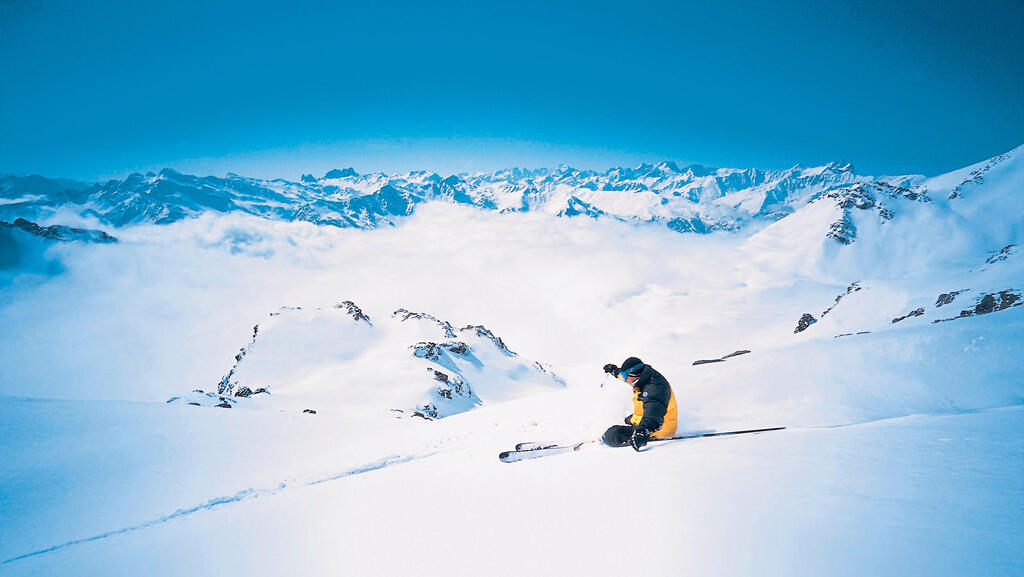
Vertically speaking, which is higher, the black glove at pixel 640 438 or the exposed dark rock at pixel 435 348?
the exposed dark rock at pixel 435 348

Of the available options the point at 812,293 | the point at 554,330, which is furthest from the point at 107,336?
the point at 812,293

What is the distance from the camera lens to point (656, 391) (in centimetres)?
670

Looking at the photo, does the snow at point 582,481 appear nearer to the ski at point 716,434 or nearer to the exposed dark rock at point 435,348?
the ski at point 716,434

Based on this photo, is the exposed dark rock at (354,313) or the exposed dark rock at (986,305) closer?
the exposed dark rock at (986,305)

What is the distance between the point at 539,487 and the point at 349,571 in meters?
2.54

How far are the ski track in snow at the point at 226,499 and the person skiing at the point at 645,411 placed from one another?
16.0 feet

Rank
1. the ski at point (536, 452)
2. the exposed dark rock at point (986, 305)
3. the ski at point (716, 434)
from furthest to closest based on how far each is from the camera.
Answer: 1. the exposed dark rock at point (986, 305)
2. the ski at point (536, 452)
3. the ski at point (716, 434)

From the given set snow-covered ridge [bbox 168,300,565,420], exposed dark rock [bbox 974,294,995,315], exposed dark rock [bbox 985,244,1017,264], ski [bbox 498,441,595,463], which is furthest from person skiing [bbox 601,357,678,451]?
exposed dark rock [bbox 985,244,1017,264]

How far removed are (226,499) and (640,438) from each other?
8.37 metres

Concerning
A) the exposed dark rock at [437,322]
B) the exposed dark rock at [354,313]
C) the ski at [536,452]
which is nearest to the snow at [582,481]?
the ski at [536,452]

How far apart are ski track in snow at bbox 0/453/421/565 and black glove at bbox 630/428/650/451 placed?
5.17 metres

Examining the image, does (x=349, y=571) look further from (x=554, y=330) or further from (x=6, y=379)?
(x=6, y=379)

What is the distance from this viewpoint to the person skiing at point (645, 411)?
6.54 m

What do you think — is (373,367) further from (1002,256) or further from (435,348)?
(1002,256)
